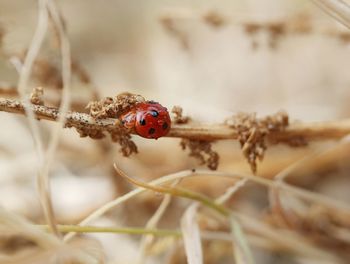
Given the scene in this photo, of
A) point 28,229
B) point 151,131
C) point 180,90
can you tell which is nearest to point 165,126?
point 151,131

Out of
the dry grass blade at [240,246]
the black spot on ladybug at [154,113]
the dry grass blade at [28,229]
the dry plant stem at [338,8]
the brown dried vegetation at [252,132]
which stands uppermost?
the dry plant stem at [338,8]

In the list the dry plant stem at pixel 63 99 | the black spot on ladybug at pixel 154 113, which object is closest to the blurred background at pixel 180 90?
the dry plant stem at pixel 63 99

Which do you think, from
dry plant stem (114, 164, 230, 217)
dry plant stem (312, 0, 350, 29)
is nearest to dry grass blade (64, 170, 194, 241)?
dry plant stem (114, 164, 230, 217)

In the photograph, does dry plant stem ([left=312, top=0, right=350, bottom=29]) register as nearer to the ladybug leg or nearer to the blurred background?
the blurred background

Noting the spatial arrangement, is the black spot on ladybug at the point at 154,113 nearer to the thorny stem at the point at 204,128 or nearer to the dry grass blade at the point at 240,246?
the thorny stem at the point at 204,128

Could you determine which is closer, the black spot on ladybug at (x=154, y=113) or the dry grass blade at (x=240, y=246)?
the black spot on ladybug at (x=154, y=113)

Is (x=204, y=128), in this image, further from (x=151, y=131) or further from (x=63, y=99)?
(x=63, y=99)

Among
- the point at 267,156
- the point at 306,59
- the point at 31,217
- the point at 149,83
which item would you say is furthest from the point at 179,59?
the point at 31,217
